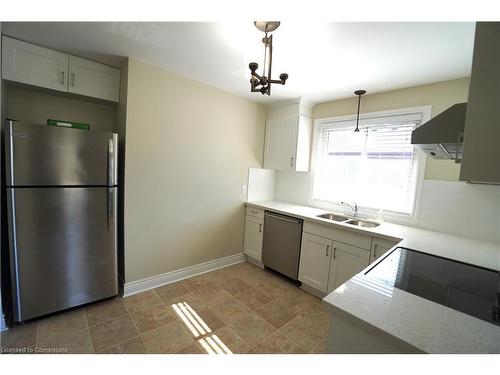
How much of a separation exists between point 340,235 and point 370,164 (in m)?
1.04

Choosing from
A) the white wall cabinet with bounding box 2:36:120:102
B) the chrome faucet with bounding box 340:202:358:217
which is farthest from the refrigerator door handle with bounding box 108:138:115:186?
the chrome faucet with bounding box 340:202:358:217

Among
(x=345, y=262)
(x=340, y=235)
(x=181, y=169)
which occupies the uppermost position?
(x=181, y=169)

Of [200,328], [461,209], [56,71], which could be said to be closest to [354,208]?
[461,209]

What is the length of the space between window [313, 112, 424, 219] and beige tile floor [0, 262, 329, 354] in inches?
53.3

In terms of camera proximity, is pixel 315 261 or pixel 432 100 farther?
pixel 315 261

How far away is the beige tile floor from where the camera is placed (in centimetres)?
160

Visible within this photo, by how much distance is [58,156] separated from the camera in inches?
67.2

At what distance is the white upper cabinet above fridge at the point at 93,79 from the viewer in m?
1.95

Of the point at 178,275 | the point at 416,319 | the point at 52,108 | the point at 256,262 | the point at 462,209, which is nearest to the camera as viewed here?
the point at 416,319

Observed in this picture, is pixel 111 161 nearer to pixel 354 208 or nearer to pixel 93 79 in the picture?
pixel 93 79

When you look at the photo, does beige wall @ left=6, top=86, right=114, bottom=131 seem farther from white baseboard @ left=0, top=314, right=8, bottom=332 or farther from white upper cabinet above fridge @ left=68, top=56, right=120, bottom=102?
white baseboard @ left=0, top=314, right=8, bottom=332

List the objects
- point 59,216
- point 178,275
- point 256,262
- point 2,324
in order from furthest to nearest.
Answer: point 256,262, point 178,275, point 59,216, point 2,324

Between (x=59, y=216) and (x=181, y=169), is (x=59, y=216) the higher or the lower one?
the lower one
